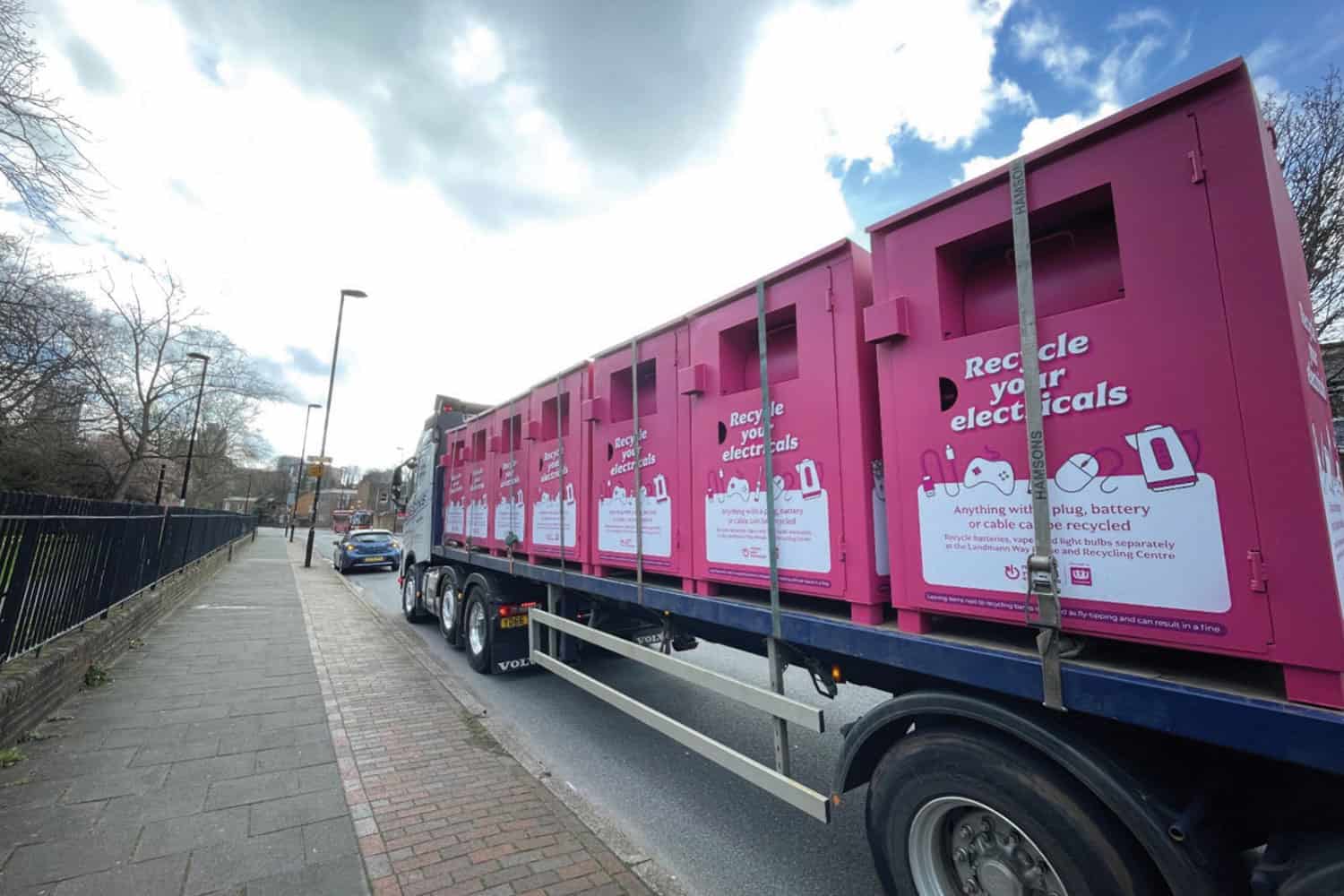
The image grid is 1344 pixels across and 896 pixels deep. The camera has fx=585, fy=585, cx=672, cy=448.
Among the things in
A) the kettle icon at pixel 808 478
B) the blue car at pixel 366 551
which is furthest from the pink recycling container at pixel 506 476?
the blue car at pixel 366 551

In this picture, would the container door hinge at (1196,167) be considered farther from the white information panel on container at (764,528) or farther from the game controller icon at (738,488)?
the game controller icon at (738,488)

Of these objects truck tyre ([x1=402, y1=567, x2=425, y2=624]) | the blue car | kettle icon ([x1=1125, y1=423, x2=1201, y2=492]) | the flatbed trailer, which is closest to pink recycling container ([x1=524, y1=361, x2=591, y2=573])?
the flatbed trailer

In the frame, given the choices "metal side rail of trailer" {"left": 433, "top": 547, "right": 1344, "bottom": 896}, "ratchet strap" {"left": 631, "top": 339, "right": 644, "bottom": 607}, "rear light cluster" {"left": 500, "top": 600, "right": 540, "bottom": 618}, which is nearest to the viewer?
"metal side rail of trailer" {"left": 433, "top": 547, "right": 1344, "bottom": 896}

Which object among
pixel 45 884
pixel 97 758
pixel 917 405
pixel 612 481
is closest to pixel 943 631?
pixel 917 405

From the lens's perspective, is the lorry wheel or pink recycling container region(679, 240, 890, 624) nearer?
pink recycling container region(679, 240, 890, 624)

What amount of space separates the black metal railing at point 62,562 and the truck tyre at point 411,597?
358 cm

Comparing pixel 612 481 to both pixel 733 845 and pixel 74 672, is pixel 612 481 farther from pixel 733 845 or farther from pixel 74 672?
pixel 74 672

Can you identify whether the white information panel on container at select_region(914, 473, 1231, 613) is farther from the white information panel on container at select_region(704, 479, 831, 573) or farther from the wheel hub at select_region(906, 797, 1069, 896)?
the wheel hub at select_region(906, 797, 1069, 896)

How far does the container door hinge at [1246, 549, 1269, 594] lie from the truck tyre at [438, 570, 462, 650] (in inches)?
299

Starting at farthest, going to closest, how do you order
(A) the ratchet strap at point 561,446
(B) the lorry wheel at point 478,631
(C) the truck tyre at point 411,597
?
(C) the truck tyre at point 411,597
(B) the lorry wheel at point 478,631
(A) the ratchet strap at point 561,446

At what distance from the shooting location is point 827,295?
110 inches

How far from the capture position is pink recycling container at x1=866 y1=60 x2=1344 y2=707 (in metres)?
1.53

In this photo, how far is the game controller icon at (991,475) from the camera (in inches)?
79.8

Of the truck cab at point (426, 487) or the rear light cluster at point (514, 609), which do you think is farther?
the truck cab at point (426, 487)
